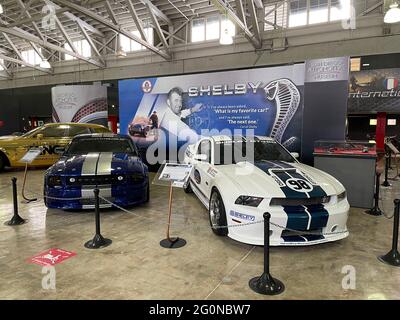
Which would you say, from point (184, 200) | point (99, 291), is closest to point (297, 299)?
point (99, 291)

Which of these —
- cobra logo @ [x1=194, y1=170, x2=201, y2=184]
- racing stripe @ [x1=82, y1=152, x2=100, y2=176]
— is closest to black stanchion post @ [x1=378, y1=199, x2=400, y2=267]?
cobra logo @ [x1=194, y1=170, x2=201, y2=184]

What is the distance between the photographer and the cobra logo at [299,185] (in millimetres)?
3271

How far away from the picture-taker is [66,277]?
2725 mm

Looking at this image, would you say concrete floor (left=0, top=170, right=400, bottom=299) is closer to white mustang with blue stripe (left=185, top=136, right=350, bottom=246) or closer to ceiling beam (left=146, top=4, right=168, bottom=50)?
white mustang with blue stripe (left=185, top=136, right=350, bottom=246)

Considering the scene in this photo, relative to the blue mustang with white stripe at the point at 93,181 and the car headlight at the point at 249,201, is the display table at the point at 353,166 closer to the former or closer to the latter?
the car headlight at the point at 249,201

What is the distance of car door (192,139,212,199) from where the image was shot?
423 centimetres

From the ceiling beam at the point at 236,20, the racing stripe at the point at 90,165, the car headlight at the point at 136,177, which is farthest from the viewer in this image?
the ceiling beam at the point at 236,20

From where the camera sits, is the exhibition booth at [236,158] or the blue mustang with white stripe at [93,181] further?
the blue mustang with white stripe at [93,181]

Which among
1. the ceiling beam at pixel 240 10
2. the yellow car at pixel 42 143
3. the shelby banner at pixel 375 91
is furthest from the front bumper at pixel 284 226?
the shelby banner at pixel 375 91

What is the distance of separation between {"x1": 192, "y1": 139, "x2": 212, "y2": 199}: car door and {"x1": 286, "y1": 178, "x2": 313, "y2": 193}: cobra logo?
1.09 m

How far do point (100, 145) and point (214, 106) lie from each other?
10.2 ft

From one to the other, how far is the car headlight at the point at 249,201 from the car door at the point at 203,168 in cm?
86

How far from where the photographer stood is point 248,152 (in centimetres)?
457
